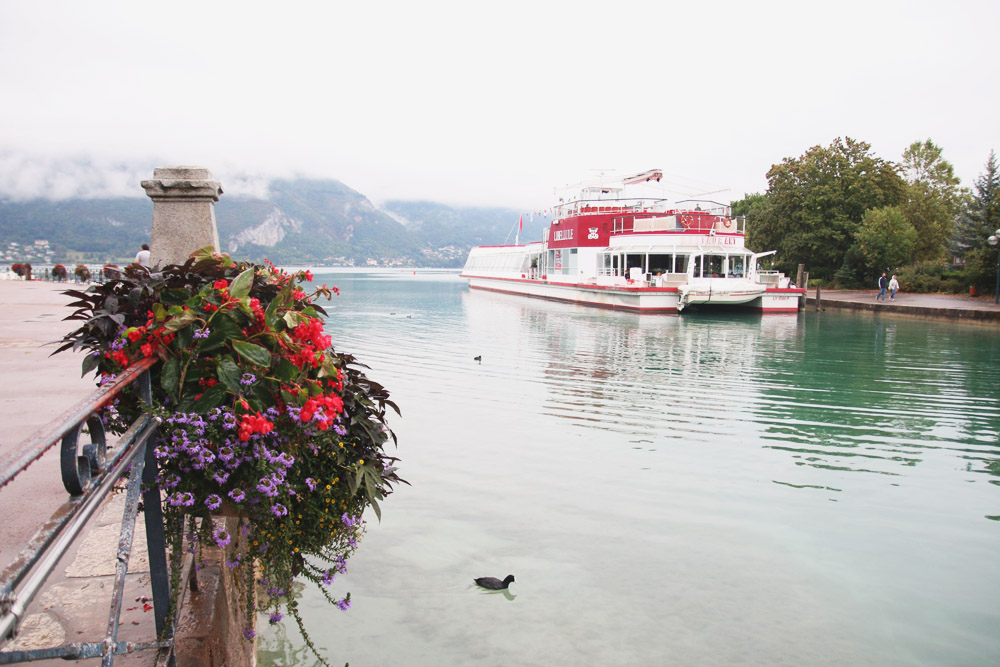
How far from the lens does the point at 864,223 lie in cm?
4331

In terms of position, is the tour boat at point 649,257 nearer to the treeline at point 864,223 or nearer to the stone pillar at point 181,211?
the treeline at point 864,223

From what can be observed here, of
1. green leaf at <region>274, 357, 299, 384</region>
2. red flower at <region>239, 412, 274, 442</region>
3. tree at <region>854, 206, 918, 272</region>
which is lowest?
red flower at <region>239, 412, 274, 442</region>

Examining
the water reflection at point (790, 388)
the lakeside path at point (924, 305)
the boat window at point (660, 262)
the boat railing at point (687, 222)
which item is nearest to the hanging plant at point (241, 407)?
the water reflection at point (790, 388)

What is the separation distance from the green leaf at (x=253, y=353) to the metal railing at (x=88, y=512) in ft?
1.08

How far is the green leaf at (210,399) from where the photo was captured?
274cm

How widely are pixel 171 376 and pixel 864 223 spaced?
47.9 meters

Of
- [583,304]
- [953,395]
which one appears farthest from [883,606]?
[583,304]

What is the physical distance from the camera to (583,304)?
38.4 m

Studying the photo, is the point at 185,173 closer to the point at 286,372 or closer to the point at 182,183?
the point at 182,183

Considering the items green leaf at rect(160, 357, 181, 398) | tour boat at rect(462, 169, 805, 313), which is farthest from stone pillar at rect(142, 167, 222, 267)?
tour boat at rect(462, 169, 805, 313)

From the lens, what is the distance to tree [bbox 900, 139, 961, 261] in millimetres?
51572

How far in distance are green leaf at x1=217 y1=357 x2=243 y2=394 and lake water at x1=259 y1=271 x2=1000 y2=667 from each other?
2438 millimetres

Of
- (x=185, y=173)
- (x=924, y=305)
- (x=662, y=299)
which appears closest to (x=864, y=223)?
(x=924, y=305)

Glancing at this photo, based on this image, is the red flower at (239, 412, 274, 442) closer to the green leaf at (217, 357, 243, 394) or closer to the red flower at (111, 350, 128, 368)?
the green leaf at (217, 357, 243, 394)
